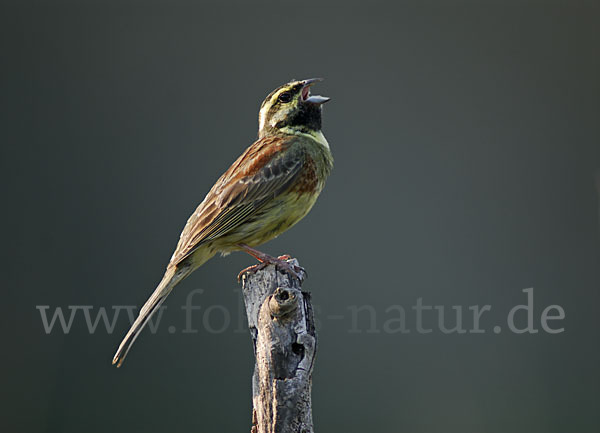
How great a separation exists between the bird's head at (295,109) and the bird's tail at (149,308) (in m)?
0.94

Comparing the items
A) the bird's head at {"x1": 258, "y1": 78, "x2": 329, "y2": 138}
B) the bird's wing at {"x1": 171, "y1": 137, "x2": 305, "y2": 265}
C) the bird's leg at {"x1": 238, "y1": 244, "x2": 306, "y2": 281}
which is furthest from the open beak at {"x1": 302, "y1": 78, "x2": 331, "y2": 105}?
the bird's leg at {"x1": 238, "y1": 244, "x2": 306, "y2": 281}

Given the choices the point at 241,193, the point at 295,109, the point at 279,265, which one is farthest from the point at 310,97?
the point at 279,265

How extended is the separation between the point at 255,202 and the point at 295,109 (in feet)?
2.08

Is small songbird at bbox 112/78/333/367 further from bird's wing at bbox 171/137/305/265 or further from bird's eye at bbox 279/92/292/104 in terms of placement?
bird's eye at bbox 279/92/292/104

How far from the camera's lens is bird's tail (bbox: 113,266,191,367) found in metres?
2.88

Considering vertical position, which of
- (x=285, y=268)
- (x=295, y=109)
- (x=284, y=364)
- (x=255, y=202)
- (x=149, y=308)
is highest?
(x=295, y=109)

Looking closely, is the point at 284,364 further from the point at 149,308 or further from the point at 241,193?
the point at 241,193

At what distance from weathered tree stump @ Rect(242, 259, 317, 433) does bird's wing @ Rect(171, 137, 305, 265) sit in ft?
2.37

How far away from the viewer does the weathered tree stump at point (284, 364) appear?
253 centimetres

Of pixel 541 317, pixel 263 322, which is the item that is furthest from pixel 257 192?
pixel 541 317

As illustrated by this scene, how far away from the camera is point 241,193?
337 cm

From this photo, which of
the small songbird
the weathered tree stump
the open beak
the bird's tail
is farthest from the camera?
the open beak

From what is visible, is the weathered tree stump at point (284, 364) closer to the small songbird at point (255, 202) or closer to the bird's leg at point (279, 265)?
the bird's leg at point (279, 265)

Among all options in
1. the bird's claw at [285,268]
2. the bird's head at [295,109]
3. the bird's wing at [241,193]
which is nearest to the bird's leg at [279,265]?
the bird's claw at [285,268]
